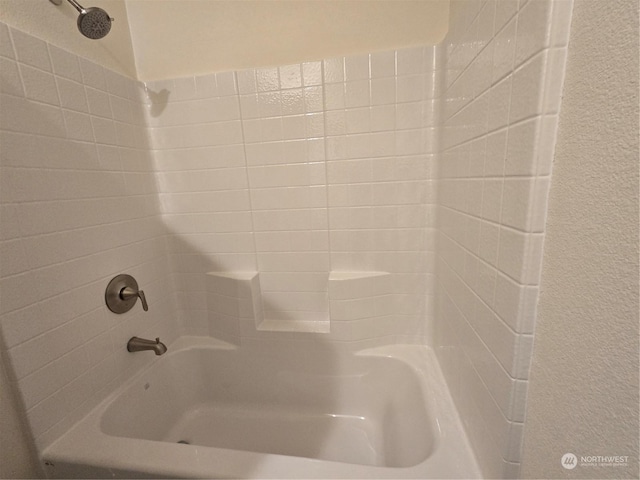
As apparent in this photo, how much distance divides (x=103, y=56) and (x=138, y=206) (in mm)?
569

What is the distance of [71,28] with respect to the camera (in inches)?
35.8

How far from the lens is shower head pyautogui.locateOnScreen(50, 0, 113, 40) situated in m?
0.79

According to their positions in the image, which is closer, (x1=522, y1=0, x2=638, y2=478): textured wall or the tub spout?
(x1=522, y1=0, x2=638, y2=478): textured wall

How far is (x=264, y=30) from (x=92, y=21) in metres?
0.56

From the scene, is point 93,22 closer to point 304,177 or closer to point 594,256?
point 304,177

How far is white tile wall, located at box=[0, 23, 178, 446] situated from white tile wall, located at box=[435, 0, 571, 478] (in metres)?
1.17

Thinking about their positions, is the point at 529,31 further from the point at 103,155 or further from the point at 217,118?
the point at 103,155

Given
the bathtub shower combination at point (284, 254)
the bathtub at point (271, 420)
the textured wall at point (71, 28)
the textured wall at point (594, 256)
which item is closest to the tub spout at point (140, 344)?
the bathtub shower combination at point (284, 254)

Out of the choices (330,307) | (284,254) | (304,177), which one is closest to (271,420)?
(330,307)

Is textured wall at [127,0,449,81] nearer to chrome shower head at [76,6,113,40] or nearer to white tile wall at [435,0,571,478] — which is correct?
white tile wall at [435,0,571,478]

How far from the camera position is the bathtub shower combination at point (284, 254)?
22.1 inches

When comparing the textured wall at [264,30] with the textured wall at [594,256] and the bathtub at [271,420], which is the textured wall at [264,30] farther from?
the bathtub at [271,420]

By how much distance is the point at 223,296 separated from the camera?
50.5 inches

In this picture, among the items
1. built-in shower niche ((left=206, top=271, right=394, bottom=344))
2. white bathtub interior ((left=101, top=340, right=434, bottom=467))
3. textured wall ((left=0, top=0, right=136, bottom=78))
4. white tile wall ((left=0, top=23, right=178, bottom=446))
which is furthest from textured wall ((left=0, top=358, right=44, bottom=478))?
textured wall ((left=0, top=0, right=136, bottom=78))
